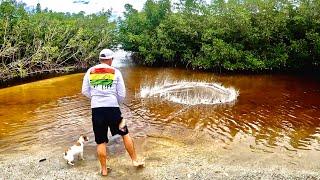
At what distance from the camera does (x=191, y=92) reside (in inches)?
629

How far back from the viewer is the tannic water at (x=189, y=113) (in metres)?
10.2

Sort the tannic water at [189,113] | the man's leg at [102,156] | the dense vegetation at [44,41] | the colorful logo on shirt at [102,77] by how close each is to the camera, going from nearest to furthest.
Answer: the colorful logo on shirt at [102,77] < the man's leg at [102,156] < the tannic water at [189,113] < the dense vegetation at [44,41]

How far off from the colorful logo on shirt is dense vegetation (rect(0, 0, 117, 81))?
1244cm

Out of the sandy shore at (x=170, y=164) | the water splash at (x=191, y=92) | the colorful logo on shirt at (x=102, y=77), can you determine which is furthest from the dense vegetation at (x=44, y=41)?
the colorful logo on shirt at (x=102, y=77)

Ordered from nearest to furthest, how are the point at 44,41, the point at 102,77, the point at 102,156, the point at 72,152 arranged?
the point at 102,77, the point at 102,156, the point at 72,152, the point at 44,41

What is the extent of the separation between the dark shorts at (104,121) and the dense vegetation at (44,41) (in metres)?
12.6

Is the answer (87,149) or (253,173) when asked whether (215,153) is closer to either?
(253,173)

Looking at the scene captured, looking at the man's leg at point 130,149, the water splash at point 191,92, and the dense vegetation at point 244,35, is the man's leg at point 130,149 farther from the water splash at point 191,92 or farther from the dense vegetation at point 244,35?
the dense vegetation at point 244,35

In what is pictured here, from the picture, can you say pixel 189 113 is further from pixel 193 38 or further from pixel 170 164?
pixel 193 38

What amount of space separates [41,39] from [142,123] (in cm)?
1258

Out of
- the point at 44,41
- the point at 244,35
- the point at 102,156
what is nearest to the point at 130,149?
the point at 102,156

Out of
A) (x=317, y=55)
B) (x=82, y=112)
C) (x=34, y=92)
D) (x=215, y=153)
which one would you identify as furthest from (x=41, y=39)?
(x=215, y=153)

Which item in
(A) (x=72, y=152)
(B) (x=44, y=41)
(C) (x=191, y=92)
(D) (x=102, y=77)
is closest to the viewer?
(D) (x=102, y=77)

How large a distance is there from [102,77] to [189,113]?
5.85m
